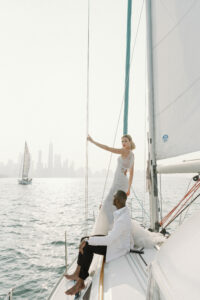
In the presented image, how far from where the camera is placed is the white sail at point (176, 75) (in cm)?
404

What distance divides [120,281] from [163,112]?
9.99 feet

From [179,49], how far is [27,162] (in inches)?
2485

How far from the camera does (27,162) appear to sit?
2504 inches

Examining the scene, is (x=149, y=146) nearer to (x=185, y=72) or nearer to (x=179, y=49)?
(x=185, y=72)

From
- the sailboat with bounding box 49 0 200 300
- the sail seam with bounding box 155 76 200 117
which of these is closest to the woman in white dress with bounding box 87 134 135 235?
the sailboat with bounding box 49 0 200 300

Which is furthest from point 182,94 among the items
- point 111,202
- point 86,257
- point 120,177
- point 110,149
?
point 86,257

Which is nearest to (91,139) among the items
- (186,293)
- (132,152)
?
(132,152)

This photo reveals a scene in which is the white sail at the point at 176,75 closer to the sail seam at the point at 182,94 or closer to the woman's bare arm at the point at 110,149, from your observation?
the sail seam at the point at 182,94

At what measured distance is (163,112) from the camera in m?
4.52

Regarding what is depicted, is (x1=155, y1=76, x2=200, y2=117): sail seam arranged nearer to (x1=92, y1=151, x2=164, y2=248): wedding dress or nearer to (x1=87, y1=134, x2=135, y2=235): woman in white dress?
(x1=87, y1=134, x2=135, y2=235): woman in white dress

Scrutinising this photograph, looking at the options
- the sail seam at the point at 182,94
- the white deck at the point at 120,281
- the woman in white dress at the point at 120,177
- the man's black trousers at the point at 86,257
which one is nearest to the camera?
the white deck at the point at 120,281

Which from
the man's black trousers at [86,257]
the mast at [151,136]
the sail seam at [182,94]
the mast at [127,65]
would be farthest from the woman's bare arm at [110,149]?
the man's black trousers at [86,257]

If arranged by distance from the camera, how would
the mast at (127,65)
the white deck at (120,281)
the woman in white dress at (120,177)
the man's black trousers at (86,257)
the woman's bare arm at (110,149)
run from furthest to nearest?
the mast at (127,65)
the woman in white dress at (120,177)
the woman's bare arm at (110,149)
the man's black trousers at (86,257)
the white deck at (120,281)

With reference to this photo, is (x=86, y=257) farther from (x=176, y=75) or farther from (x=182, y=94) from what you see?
(x=176, y=75)
